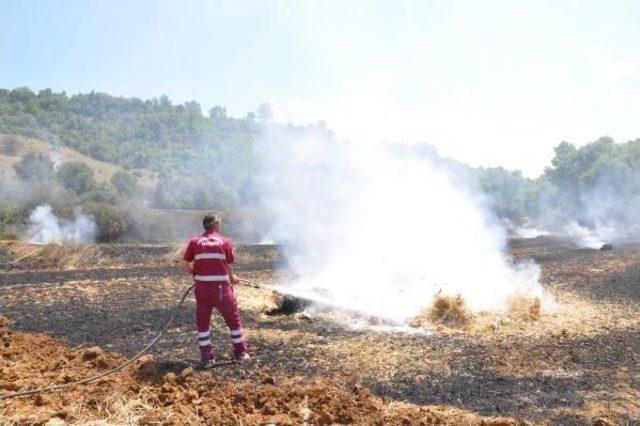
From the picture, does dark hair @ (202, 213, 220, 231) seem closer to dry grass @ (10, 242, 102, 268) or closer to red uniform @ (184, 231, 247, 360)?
red uniform @ (184, 231, 247, 360)

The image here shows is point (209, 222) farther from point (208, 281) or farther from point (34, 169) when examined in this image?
point (34, 169)

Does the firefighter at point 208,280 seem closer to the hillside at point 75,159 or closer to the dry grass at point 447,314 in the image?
the dry grass at point 447,314

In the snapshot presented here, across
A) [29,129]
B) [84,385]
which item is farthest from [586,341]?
[29,129]

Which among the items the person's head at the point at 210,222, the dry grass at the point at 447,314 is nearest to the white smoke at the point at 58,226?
the dry grass at the point at 447,314

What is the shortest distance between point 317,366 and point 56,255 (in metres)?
15.1

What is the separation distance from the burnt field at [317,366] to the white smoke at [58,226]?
14.7 m

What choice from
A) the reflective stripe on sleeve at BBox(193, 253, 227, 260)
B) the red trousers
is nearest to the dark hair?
the reflective stripe on sleeve at BBox(193, 253, 227, 260)

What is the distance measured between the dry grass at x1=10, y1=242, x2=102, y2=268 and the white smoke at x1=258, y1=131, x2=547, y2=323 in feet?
26.7

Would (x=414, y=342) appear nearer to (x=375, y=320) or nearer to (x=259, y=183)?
(x=375, y=320)

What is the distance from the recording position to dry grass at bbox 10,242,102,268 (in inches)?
692

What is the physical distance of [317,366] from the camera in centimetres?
650

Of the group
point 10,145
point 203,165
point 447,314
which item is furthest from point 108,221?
point 10,145

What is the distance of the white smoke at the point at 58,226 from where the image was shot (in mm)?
25141

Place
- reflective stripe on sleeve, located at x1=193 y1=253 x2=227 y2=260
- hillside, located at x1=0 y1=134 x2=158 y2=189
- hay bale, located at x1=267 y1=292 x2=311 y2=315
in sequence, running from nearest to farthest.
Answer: reflective stripe on sleeve, located at x1=193 y1=253 x2=227 y2=260, hay bale, located at x1=267 y1=292 x2=311 y2=315, hillside, located at x1=0 y1=134 x2=158 y2=189
